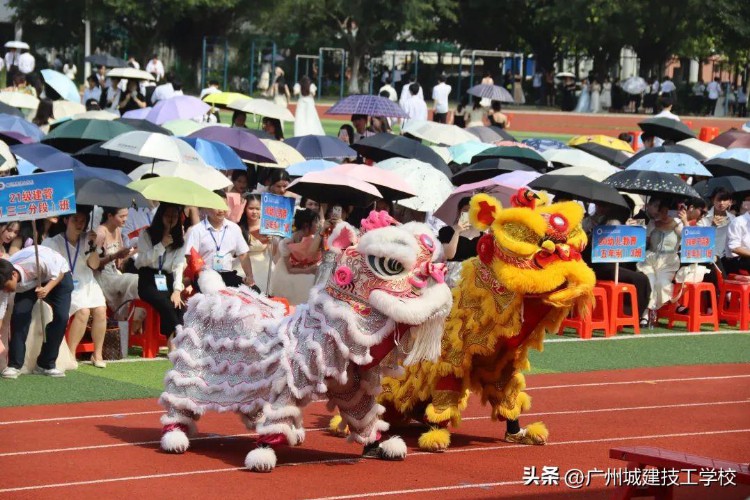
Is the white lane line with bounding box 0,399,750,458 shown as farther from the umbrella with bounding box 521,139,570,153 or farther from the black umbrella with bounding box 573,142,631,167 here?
the umbrella with bounding box 521,139,570,153

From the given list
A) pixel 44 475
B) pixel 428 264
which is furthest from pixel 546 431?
pixel 44 475

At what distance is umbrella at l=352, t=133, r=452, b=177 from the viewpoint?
16406 mm

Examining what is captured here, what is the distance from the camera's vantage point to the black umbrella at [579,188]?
1433cm

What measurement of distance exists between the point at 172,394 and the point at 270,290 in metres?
4.33

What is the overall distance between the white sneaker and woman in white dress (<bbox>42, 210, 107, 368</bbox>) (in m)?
0.44

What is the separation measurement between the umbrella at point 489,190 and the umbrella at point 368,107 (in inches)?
258

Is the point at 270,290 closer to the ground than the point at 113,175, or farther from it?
closer to the ground

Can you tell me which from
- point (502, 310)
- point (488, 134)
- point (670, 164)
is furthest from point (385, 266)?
point (488, 134)

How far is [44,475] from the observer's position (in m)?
8.41

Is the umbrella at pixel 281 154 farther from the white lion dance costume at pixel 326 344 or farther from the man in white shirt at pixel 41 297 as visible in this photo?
the white lion dance costume at pixel 326 344

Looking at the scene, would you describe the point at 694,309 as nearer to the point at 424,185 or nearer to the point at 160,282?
the point at 424,185

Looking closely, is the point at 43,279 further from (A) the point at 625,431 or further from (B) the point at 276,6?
(B) the point at 276,6

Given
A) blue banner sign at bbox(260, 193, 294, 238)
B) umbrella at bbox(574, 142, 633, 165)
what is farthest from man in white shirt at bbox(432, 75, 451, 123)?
blue banner sign at bbox(260, 193, 294, 238)

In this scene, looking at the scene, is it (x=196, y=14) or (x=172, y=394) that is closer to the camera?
(x=172, y=394)
